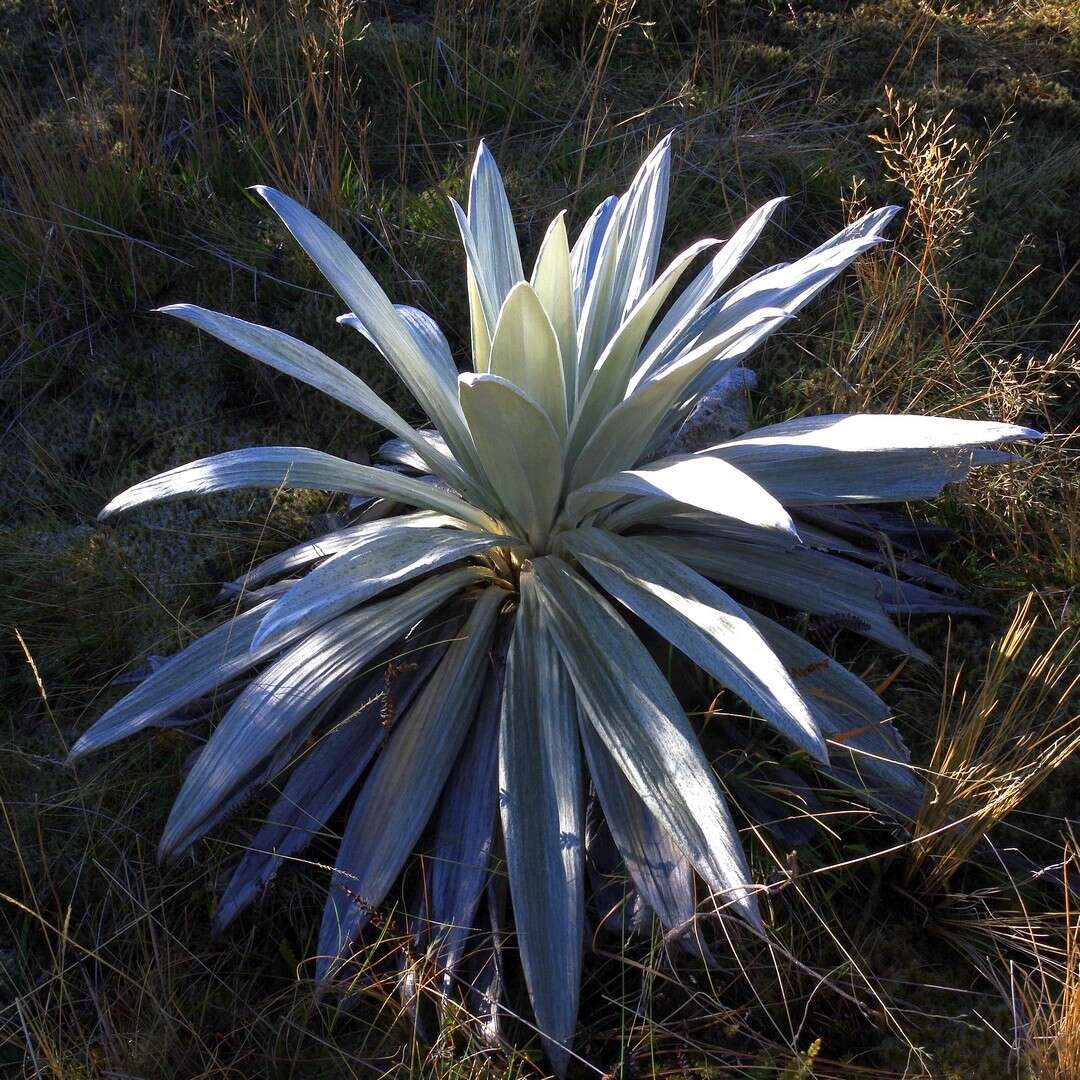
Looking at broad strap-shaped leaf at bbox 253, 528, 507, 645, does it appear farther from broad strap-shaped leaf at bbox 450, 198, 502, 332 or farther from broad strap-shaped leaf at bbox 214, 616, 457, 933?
broad strap-shaped leaf at bbox 450, 198, 502, 332

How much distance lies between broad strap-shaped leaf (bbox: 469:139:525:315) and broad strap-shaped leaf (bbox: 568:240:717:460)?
33 cm

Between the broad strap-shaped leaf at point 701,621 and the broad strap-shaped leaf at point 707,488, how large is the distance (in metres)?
0.15

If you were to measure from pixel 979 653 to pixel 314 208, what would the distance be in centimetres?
233

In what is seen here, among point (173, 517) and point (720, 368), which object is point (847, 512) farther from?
point (173, 517)

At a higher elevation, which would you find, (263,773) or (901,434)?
(901,434)

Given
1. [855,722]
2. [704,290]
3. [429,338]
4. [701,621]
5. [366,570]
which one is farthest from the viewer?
[429,338]

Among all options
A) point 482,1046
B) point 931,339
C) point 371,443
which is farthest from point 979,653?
point 371,443

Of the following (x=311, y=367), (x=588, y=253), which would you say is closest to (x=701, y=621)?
(x=311, y=367)

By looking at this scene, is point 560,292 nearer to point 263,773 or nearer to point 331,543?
point 331,543

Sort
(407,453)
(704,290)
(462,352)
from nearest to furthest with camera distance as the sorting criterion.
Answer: (704,290)
(407,453)
(462,352)

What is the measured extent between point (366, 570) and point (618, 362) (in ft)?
2.07

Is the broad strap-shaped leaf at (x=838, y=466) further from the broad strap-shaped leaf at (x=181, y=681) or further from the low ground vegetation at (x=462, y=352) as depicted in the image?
the broad strap-shaped leaf at (x=181, y=681)

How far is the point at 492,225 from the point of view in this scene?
2.17 metres

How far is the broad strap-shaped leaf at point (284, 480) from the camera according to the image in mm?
1808
